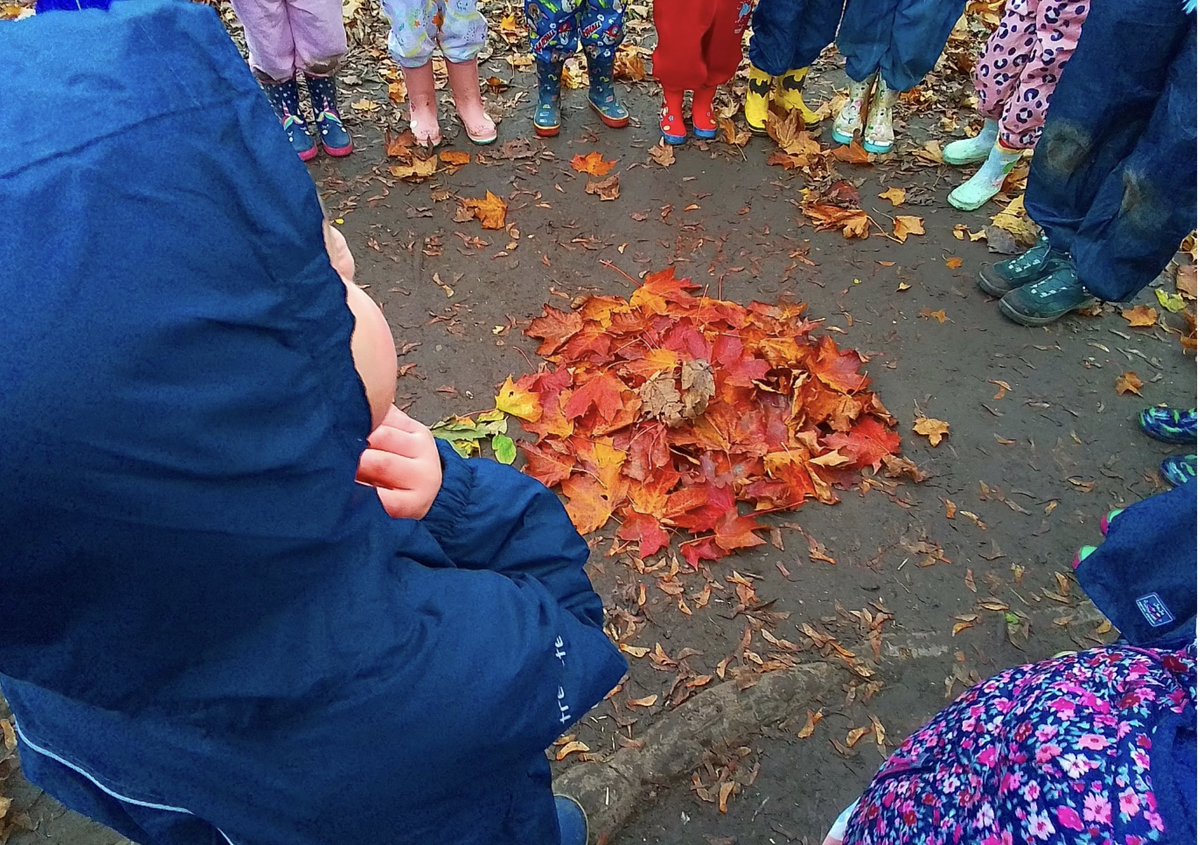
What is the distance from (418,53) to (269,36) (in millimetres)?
708

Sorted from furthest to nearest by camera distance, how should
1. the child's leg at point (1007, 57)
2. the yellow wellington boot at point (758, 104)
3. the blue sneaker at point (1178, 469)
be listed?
the yellow wellington boot at point (758, 104) → the child's leg at point (1007, 57) → the blue sneaker at point (1178, 469)

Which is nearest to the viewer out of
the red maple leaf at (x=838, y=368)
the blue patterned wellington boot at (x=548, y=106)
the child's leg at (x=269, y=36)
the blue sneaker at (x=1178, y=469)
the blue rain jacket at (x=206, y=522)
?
the blue rain jacket at (x=206, y=522)

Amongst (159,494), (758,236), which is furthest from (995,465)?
(159,494)

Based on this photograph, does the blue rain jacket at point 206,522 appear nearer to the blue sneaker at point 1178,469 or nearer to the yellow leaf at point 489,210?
the blue sneaker at point 1178,469

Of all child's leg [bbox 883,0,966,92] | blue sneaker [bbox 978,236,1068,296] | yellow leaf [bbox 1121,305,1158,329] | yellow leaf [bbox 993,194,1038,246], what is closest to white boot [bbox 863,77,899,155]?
child's leg [bbox 883,0,966,92]

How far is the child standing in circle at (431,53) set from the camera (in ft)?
13.2

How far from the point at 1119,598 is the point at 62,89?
164cm

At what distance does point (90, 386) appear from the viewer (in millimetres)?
588

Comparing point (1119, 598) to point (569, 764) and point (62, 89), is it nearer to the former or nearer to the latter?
point (569, 764)

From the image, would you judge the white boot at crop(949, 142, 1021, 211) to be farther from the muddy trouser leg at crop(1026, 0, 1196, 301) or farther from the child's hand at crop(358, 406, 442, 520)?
the child's hand at crop(358, 406, 442, 520)

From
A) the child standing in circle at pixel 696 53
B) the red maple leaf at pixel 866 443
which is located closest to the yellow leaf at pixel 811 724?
the red maple leaf at pixel 866 443

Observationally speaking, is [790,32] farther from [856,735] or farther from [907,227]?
[856,735]

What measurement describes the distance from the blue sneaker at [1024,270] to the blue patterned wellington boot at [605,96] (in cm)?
223

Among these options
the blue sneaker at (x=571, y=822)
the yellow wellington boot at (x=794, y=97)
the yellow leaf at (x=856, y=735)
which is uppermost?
the yellow wellington boot at (x=794, y=97)
